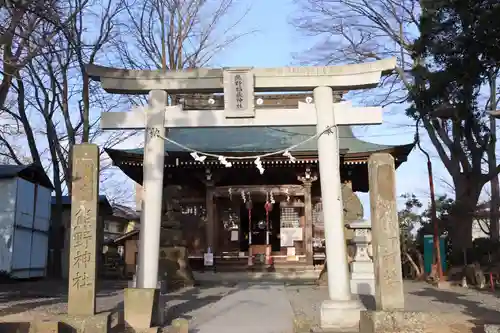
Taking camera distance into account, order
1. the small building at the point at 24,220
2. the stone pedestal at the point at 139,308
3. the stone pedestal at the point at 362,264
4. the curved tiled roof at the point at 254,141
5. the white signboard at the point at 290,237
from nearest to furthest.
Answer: the stone pedestal at the point at 139,308
the stone pedestal at the point at 362,264
the small building at the point at 24,220
the curved tiled roof at the point at 254,141
the white signboard at the point at 290,237

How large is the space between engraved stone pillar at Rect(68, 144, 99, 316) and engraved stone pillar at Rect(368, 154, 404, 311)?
427 cm

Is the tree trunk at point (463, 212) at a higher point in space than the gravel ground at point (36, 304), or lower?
higher

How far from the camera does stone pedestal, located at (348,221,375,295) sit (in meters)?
12.7

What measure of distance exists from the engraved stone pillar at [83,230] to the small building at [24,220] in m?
9.96

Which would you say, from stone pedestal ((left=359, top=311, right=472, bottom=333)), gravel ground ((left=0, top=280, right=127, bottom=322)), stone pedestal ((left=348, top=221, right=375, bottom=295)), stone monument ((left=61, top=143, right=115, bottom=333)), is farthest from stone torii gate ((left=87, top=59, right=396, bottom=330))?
stone pedestal ((left=348, top=221, right=375, bottom=295))

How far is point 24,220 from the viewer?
17.3 m

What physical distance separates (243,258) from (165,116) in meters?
10.3

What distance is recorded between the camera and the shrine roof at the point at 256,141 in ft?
59.2

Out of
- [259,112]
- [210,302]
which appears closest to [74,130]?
[210,302]

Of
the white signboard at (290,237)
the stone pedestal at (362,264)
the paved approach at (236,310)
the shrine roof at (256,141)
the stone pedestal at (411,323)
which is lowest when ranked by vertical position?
the paved approach at (236,310)

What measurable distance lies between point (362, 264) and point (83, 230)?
7.65 m

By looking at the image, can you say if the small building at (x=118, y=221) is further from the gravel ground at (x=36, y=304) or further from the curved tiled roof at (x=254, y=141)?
the gravel ground at (x=36, y=304)

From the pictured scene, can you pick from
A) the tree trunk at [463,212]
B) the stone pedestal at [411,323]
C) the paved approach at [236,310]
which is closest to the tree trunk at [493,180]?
the tree trunk at [463,212]

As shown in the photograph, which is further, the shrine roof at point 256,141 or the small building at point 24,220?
the shrine roof at point 256,141
